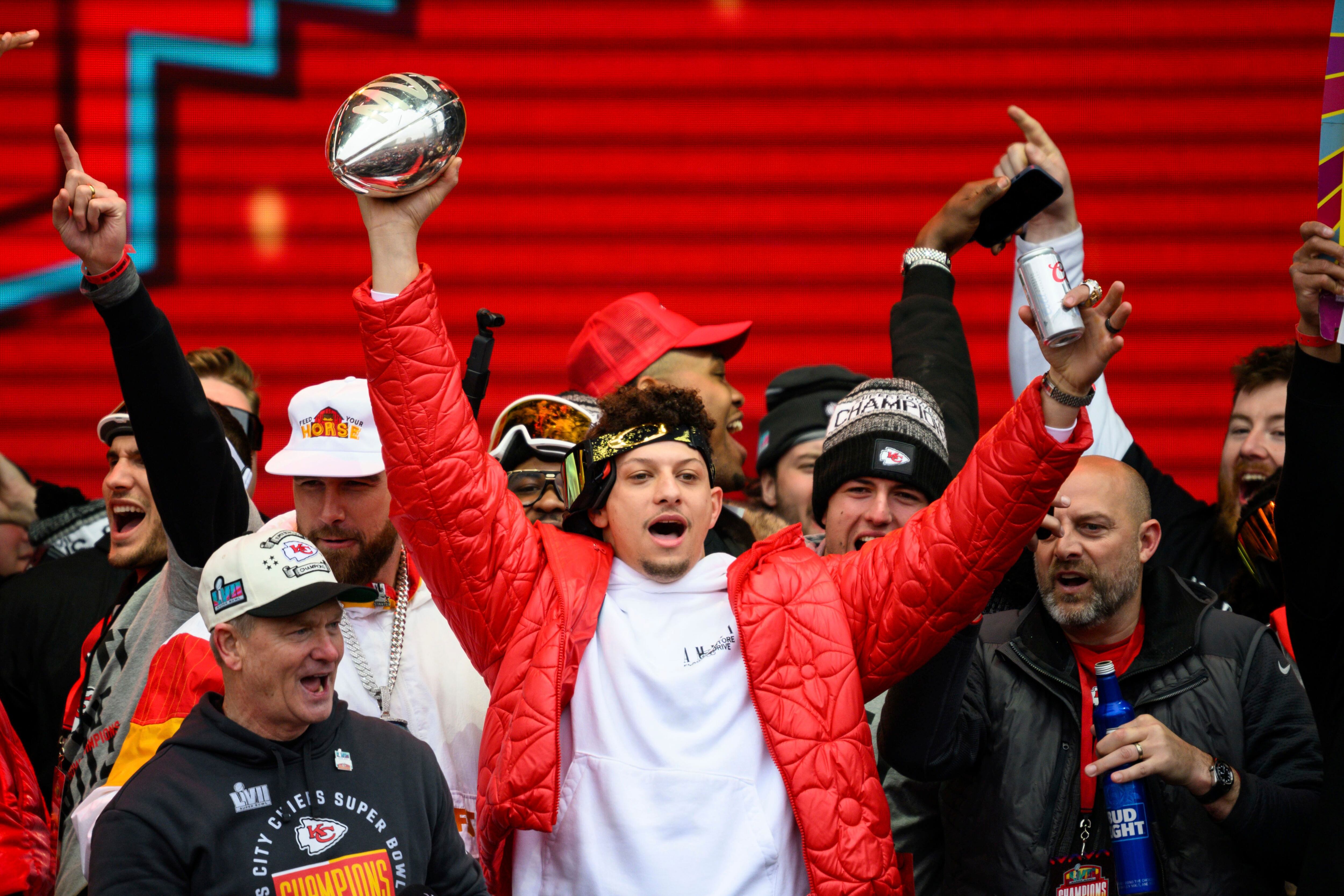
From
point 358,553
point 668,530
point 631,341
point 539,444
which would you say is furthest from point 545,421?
point 668,530

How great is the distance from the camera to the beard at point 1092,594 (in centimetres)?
337

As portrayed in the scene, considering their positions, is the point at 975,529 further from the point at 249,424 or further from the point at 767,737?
the point at 249,424

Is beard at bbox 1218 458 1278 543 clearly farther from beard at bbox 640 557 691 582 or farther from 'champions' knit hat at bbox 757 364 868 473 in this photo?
beard at bbox 640 557 691 582

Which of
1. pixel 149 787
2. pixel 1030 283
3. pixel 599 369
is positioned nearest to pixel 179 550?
pixel 149 787

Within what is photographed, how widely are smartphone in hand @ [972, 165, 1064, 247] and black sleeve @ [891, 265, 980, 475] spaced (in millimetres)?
468

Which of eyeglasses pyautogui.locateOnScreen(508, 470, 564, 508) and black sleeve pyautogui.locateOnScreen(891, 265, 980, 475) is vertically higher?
black sleeve pyautogui.locateOnScreen(891, 265, 980, 475)

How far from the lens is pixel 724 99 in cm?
589

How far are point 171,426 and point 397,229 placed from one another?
78 centimetres

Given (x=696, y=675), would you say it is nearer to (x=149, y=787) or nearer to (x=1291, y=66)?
(x=149, y=787)

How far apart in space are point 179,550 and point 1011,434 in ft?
6.35

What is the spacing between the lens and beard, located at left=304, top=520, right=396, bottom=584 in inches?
135

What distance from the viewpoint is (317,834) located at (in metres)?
2.59

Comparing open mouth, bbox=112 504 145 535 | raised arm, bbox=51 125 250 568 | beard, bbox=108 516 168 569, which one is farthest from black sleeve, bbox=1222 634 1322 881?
open mouth, bbox=112 504 145 535

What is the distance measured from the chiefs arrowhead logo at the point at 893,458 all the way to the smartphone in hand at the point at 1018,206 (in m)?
0.55
